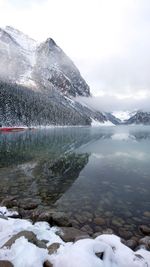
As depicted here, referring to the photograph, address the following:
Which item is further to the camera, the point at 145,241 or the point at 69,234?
the point at 145,241

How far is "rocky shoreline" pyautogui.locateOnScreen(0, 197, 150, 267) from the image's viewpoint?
868 centimetres

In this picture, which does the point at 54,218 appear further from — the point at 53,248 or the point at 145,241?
the point at 145,241

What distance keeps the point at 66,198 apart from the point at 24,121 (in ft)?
464

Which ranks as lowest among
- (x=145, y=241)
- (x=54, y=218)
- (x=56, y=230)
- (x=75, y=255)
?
(x=145, y=241)

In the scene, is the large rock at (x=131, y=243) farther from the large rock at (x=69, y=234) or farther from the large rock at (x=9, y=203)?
the large rock at (x=9, y=203)

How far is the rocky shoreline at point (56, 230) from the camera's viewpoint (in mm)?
8680

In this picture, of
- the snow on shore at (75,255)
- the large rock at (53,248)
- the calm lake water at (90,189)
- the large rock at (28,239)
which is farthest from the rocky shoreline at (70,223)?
the large rock at (28,239)

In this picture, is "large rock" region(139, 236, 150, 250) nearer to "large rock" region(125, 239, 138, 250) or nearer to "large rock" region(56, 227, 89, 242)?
"large rock" region(125, 239, 138, 250)

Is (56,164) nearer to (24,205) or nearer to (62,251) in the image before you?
(24,205)

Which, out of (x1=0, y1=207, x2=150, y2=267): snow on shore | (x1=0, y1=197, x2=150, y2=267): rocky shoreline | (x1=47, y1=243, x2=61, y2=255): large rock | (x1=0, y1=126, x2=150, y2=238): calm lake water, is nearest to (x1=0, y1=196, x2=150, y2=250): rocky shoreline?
(x1=0, y1=197, x2=150, y2=267): rocky shoreline

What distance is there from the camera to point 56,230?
11.2 metres

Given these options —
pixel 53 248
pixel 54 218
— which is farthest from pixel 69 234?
pixel 53 248

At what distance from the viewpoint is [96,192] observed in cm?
1920

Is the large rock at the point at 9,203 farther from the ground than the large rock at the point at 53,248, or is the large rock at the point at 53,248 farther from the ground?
the large rock at the point at 53,248
